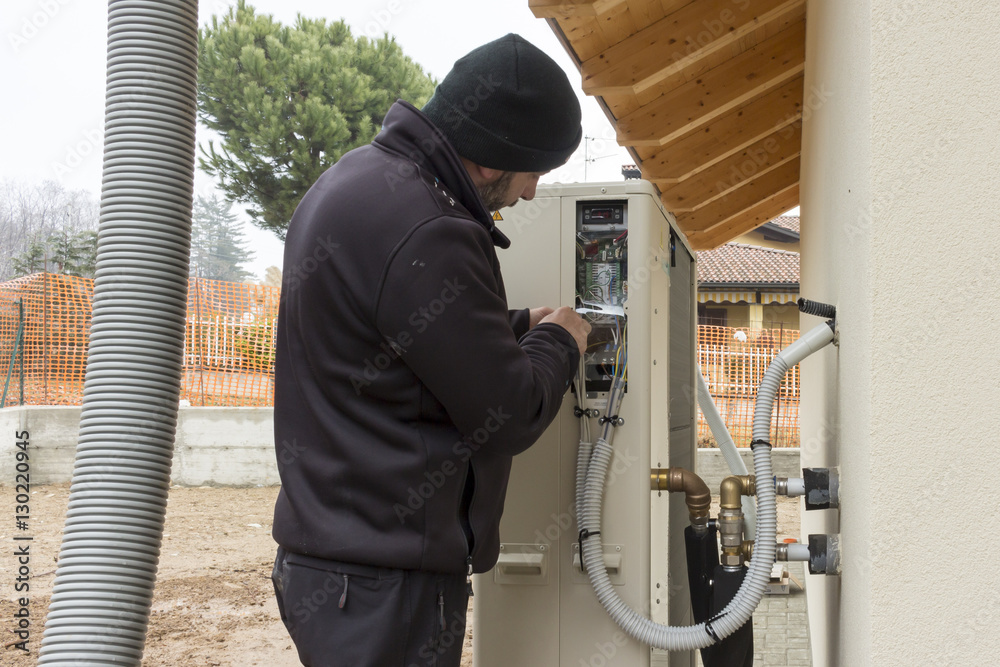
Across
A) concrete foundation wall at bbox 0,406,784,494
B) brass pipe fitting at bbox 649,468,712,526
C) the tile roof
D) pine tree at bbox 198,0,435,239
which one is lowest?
concrete foundation wall at bbox 0,406,784,494

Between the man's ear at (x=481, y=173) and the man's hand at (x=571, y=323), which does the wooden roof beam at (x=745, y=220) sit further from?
the man's ear at (x=481, y=173)

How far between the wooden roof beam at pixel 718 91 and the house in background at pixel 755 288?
17448mm

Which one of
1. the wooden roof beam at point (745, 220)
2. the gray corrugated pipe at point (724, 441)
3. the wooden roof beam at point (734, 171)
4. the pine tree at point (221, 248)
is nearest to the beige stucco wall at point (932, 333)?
the gray corrugated pipe at point (724, 441)

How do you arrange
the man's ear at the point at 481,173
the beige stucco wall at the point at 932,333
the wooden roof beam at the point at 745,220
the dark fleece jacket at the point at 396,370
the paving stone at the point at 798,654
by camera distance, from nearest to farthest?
the beige stucco wall at the point at 932,333 < the dark fleece jacket at the point at 396,370 < the man's ear at the point at 481,173 < the paving stone at the point at 798,654 < the wooden roof beam at the point at 745,220

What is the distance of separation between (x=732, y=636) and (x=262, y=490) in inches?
321

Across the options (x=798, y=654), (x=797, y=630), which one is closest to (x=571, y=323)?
(x=798, y=654)

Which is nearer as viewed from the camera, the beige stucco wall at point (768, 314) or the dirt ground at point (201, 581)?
the dirt ground at point (201, 581)

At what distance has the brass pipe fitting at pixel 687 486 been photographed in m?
2.13

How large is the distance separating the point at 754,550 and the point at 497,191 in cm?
101

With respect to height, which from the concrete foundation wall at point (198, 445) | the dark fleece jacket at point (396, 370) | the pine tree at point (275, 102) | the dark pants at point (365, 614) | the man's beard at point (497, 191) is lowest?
the concrete foundation wall at point (198, 445)

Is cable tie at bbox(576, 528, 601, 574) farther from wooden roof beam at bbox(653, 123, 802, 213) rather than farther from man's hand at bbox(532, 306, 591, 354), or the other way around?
wooden roof beam at bbox(653, 123, 802, 213)

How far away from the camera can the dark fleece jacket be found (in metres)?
1.34

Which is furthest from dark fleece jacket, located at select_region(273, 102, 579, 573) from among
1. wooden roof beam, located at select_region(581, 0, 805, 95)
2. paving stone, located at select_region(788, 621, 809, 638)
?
paving stone, located at select_region(788, 621, 809, 638)

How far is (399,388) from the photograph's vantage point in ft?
4.60
